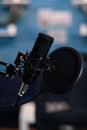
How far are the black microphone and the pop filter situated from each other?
1.5 inches

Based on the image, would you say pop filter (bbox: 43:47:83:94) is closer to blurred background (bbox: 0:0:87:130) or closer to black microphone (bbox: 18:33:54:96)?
black microphone (bbox: 18:33:54:96)

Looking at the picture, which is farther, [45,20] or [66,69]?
[45,20]

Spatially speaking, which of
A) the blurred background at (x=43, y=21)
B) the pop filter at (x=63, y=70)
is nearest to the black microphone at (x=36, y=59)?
the pop filter at (x=63, y=70)

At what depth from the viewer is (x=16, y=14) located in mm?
2631

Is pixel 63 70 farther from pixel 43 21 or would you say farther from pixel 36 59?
pixel 43 21

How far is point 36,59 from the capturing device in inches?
20.1

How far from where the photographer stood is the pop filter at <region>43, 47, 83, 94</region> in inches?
20.8

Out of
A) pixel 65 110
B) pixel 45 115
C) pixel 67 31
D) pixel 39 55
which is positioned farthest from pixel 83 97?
pixel 39 55

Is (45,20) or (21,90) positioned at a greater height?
(21,90)

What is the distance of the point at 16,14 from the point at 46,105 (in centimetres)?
116

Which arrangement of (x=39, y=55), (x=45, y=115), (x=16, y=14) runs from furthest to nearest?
1. (x=16, y=14)
2. (x=45, y=115)
3. (x=39, y=55)

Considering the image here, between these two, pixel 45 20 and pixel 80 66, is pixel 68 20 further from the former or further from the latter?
pixel 80 66

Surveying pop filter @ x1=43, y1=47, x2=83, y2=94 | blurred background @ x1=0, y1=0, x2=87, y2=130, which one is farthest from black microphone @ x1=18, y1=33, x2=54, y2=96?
blurred background @ x1=0, y1=0, x2=87, y2=130

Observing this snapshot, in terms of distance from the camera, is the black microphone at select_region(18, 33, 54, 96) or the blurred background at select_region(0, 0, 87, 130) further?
the blurred background at select_region(0, 0, 87, 130)
